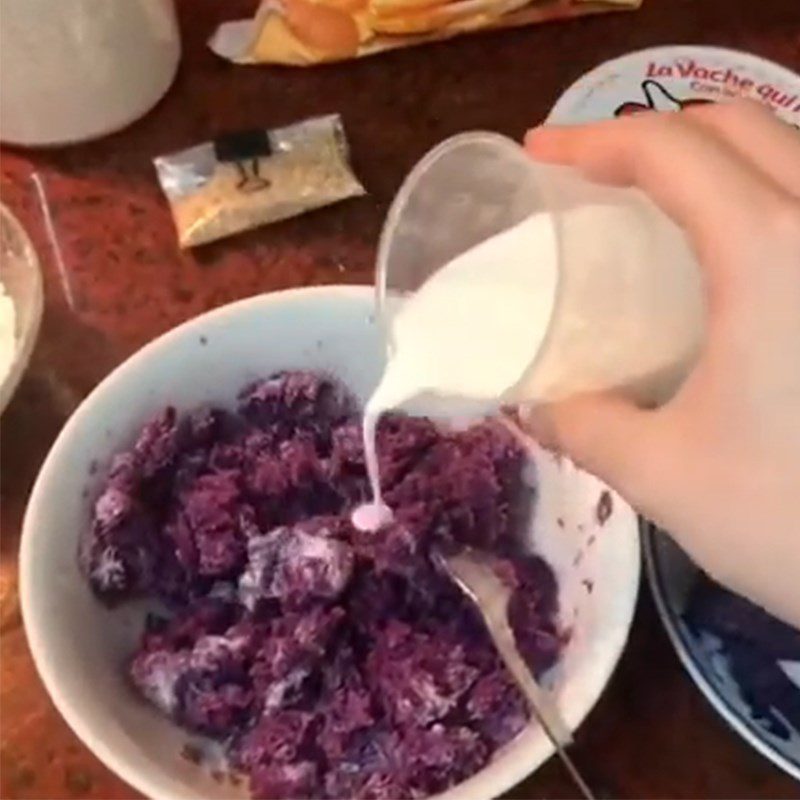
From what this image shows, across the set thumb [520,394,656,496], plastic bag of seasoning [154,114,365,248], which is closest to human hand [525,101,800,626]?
thumb [520,394,656,496]

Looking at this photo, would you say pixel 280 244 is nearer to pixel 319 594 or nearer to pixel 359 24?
pixel 359 24

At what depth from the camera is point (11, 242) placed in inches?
36.7

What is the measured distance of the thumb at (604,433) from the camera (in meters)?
0.61

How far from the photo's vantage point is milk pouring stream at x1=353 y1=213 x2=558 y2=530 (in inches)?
24.3

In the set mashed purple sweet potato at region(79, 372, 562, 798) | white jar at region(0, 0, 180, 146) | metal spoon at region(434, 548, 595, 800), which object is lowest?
mashed purple sweet potato at region(79, 372, 562, 798)

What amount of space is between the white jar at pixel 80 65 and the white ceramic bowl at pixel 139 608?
20 cm

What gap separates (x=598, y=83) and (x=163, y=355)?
35cm

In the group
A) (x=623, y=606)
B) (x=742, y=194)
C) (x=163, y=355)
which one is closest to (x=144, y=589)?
(x=163, y=355)

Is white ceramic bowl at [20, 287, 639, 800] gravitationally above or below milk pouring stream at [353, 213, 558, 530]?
below

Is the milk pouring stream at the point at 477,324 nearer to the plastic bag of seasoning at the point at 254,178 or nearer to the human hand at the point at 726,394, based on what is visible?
the human hand at the point at 726,394

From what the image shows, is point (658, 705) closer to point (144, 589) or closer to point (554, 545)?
point (554, 545)

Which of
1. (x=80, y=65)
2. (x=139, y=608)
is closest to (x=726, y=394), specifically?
(x=139, y=608)

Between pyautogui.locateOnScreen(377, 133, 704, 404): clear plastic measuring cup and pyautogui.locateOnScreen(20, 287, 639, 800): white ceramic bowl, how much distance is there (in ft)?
0.48

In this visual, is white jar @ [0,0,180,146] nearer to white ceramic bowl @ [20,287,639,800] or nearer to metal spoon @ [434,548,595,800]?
white ceramic bowl @ [20,287,639,800]
